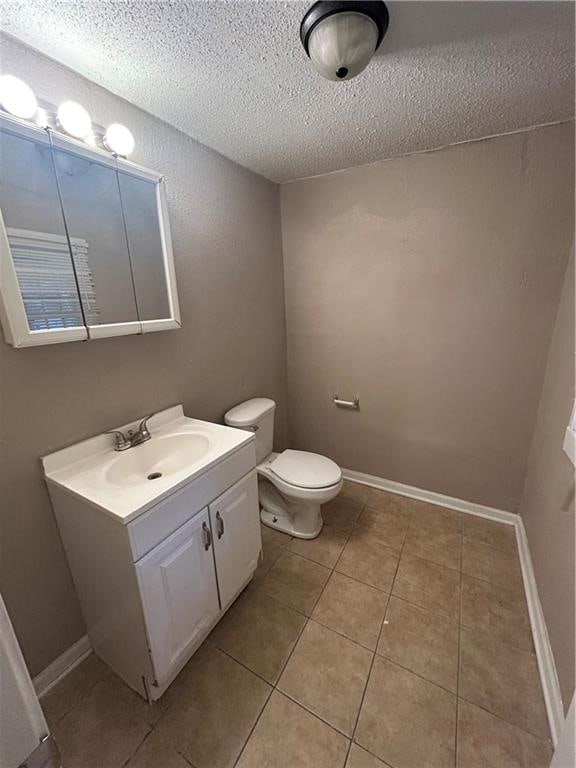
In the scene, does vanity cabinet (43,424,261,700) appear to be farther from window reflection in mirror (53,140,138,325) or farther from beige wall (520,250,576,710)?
beige wall (520,250,576,710)

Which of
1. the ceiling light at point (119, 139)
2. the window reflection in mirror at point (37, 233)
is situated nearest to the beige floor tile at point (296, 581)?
the window reflection in mirror at point (37, 233)

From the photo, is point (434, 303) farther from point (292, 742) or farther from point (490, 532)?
point (292, 742)

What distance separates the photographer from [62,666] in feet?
3.91

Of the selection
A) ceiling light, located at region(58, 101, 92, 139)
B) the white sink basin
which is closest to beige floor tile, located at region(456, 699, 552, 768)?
the white sink basin

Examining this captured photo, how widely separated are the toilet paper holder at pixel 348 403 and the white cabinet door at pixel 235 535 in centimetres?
105

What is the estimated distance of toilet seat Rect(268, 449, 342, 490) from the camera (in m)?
1.66

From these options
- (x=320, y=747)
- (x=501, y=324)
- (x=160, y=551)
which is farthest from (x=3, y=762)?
(x=501, y=324)

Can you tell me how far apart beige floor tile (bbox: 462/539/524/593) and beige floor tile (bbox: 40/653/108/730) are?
173 centimetres

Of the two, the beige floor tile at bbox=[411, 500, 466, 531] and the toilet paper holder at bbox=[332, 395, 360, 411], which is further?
the toilet paper holder at bbox=[332, 395, 360, 411]

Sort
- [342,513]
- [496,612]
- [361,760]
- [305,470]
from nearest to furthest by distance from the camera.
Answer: [361,760]
[496,612]
[305,470]
[342,513]

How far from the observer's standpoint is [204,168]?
1550mm

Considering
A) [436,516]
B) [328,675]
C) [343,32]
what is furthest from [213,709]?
[343,32]

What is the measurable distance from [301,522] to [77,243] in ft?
5.71

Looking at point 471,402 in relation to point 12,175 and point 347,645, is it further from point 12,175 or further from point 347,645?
point 12,175
